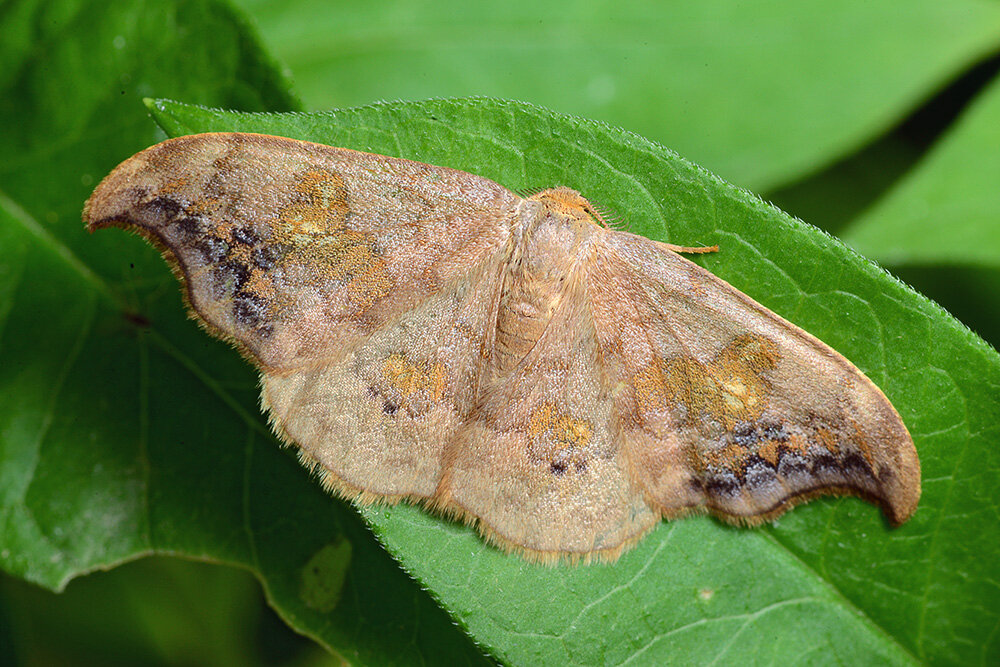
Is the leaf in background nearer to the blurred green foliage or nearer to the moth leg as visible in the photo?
the blurred green foliage

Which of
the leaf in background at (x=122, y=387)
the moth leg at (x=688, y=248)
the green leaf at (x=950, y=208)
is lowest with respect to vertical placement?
the leaf in background at (x=122, y=387)

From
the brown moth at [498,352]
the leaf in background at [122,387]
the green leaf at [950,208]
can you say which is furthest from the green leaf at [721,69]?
the brown moth at [498,352]

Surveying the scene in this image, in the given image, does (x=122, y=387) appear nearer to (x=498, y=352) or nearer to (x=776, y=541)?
(x=498, y=352)

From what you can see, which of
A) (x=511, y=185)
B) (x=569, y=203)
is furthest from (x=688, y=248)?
(x=511, y=185)

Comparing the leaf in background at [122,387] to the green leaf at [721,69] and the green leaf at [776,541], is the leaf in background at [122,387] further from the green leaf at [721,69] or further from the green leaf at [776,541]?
the green leaf at [721,69]

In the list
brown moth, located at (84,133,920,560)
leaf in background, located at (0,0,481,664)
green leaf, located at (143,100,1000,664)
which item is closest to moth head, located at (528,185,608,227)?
brown moth, located at (84,133,920,560)

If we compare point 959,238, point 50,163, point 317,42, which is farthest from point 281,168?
point 959,238

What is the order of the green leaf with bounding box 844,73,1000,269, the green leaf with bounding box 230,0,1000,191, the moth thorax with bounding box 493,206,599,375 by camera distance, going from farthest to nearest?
the green leaf with bounding box 230,0,1000,191 → the green leaf with bounding box 844,73,1000,269 → the moth thorax with bounding box 493,206,599,375
